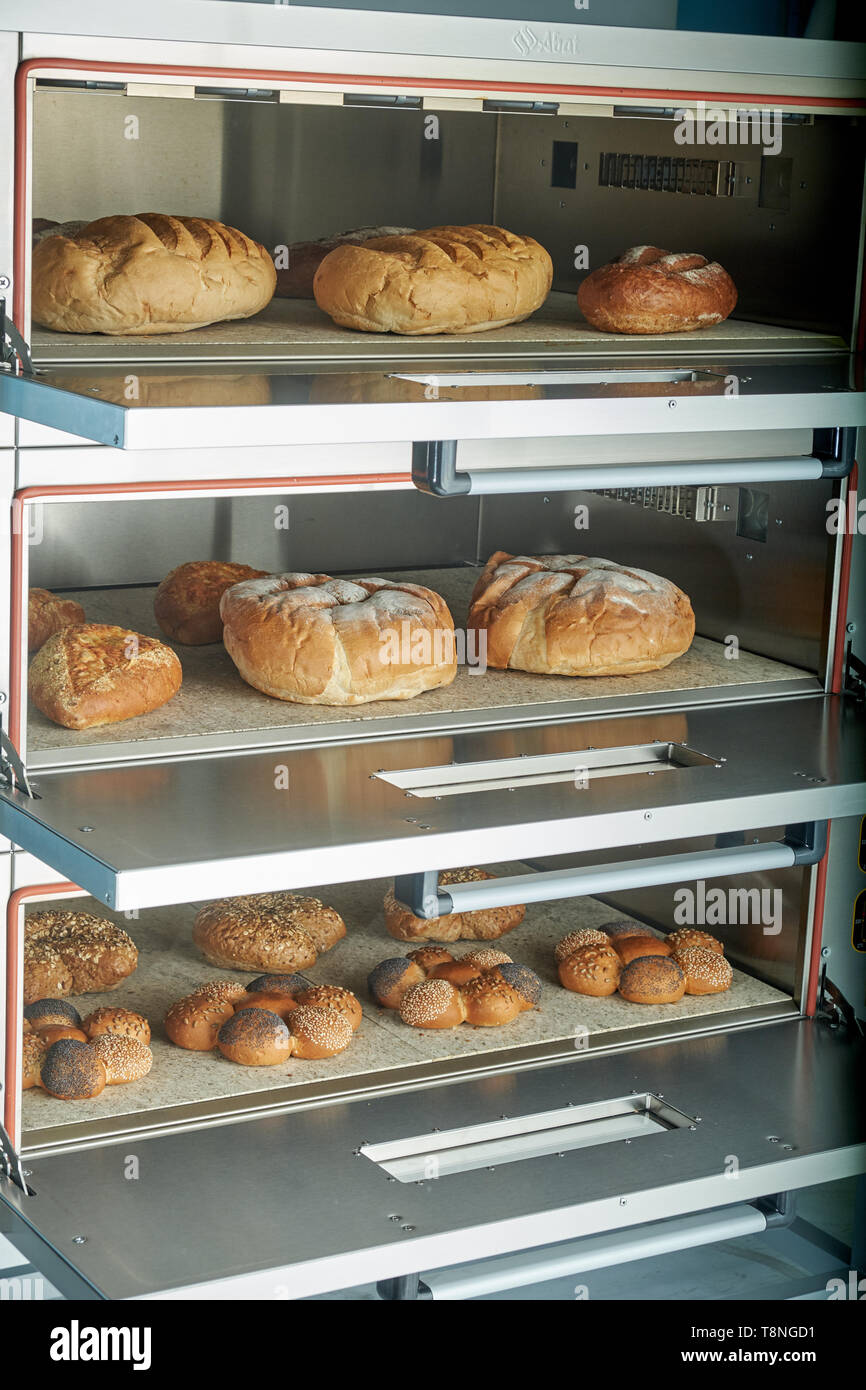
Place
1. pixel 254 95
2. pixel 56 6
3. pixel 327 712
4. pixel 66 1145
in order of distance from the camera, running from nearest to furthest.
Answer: pixel 56 6 → pixel 254 95 → pixel 66 1145 → pixel 327 712

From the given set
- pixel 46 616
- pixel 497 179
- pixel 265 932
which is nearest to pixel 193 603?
pixel 46 616

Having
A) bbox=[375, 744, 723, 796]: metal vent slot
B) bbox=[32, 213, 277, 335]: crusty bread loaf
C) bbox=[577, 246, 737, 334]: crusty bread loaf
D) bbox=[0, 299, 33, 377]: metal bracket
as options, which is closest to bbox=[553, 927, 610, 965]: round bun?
bbox=[375, 744, 723, 796]: metal vent slot

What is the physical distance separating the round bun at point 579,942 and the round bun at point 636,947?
2cm

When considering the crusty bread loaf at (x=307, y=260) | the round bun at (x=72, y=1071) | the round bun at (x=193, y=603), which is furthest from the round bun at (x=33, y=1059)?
the crusty bread loaf at (x=307, y=260)

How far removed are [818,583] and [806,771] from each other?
0.34 meters

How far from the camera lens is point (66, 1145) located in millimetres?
1670

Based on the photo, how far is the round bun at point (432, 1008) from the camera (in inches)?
76.2

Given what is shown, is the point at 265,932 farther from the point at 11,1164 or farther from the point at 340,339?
the point at 340,339

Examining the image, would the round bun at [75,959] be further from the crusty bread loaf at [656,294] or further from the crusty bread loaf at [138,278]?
the crusty bread loaf at [656,294]

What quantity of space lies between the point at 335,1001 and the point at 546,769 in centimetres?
39
